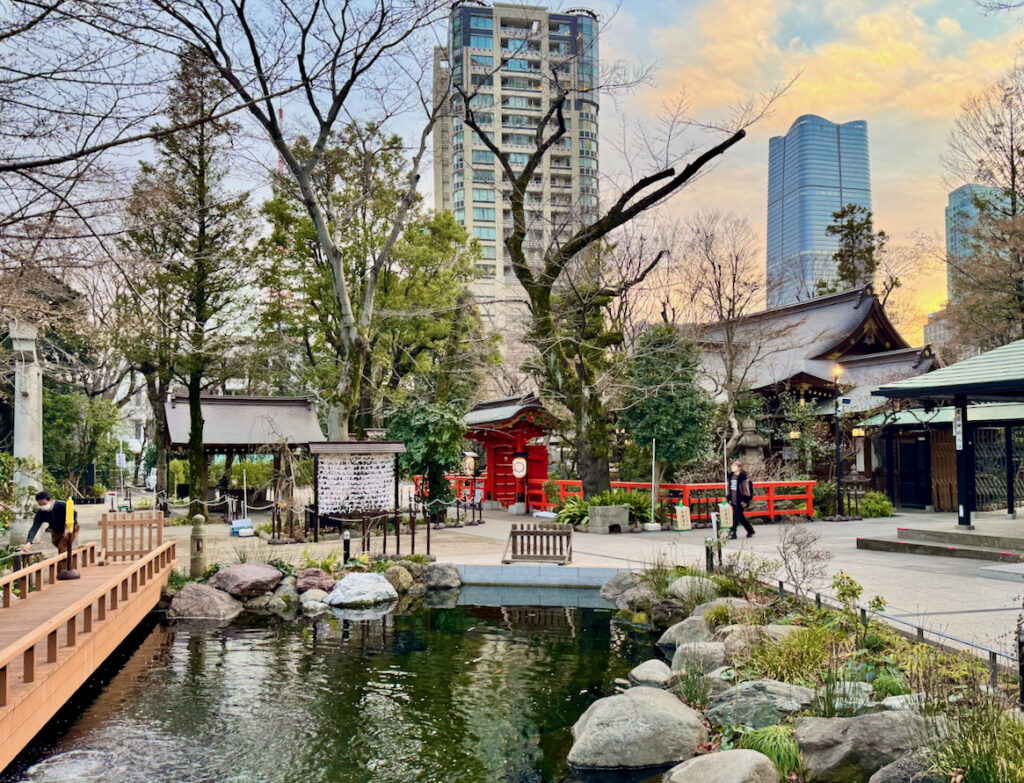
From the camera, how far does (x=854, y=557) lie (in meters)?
14.2

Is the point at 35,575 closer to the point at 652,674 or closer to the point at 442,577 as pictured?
the point at 442,577

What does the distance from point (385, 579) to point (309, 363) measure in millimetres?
20896

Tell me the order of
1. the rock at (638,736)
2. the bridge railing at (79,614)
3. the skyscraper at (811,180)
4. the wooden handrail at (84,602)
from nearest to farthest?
the wooden handrail at (84,602) < the bridge railing at (79,614) < the rock at (638,736) < the skyscraper at (811,180)

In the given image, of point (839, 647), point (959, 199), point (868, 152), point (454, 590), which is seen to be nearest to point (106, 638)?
point (454, 590)

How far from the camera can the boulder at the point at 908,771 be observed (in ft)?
15.7

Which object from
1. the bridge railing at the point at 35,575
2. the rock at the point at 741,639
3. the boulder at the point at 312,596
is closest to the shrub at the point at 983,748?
the rock at the point at 741,639

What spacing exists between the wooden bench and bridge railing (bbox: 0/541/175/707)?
596 cm

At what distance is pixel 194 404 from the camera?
81.7 ft

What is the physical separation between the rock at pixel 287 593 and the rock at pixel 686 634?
20.6ft

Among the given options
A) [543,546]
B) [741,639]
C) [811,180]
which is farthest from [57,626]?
[811,180]

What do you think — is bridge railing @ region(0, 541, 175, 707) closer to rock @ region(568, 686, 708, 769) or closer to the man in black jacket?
the man in black jacket

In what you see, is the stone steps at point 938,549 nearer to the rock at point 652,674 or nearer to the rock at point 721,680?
the rock at point 652,674

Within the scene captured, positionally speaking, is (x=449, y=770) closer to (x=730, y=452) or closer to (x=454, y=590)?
(x=454, y=590)

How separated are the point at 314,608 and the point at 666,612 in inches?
222
